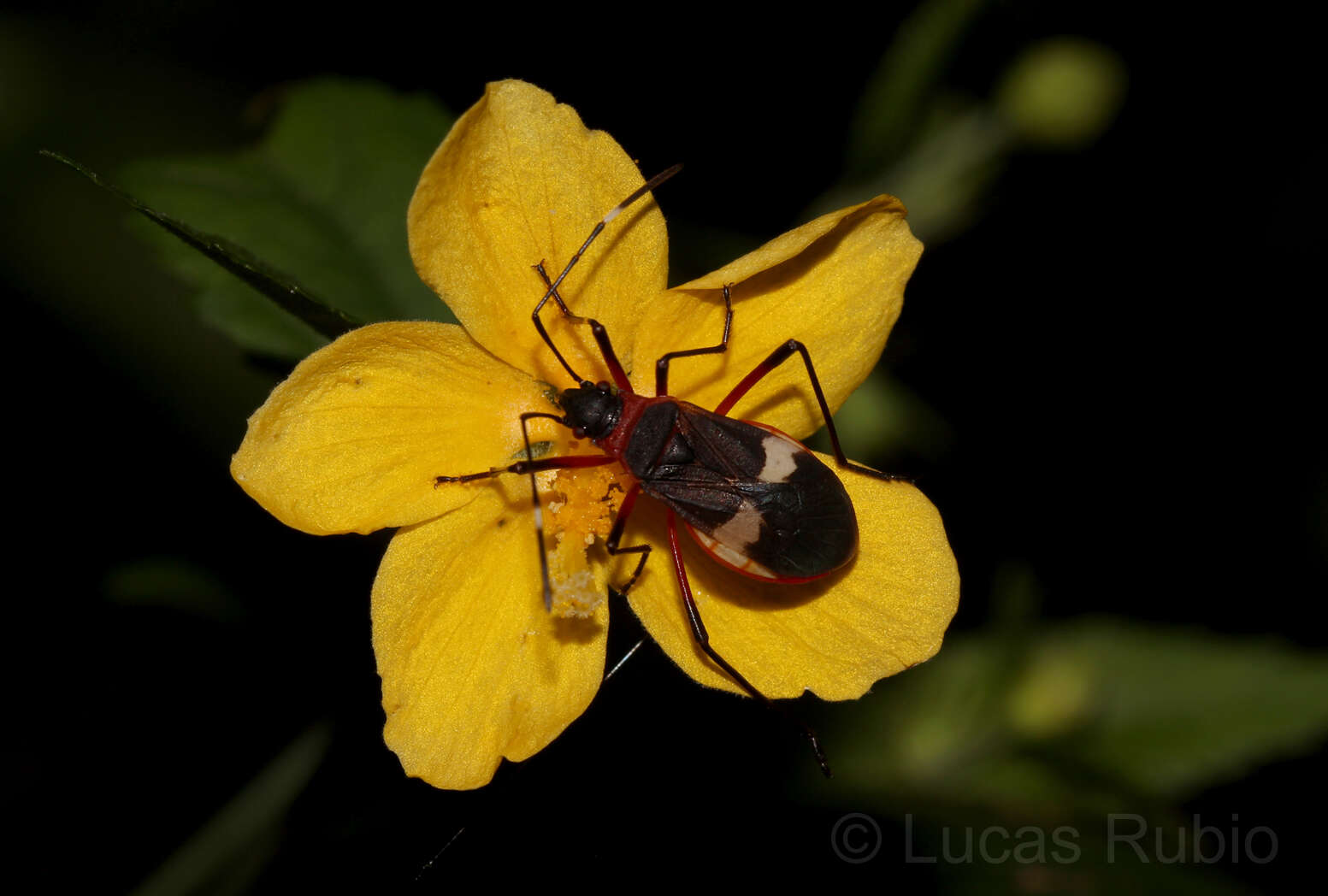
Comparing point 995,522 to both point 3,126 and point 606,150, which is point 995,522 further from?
point 3,126

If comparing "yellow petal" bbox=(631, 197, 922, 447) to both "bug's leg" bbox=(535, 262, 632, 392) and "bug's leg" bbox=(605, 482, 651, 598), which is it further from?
"bug's leg" bbox=(605, 482, 651, 598)

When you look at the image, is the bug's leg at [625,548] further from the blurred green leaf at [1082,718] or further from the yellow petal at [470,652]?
the blurred green leaf at [1082,718]

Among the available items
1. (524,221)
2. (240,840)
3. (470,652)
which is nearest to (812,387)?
(524,221)

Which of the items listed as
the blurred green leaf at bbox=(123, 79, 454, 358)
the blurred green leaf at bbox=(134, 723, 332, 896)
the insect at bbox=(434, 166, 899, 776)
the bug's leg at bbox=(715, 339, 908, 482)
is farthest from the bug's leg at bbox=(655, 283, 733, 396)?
the blurred green leaf at bbox=(134, 723, 332, 896)

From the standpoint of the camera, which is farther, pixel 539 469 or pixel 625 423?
pixel 625 423

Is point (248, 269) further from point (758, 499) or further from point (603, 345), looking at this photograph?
point (758, 499)

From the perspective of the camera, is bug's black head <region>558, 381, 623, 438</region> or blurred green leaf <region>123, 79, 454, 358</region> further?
blurred green leaf <region>123, 79, 454, 358</region>
